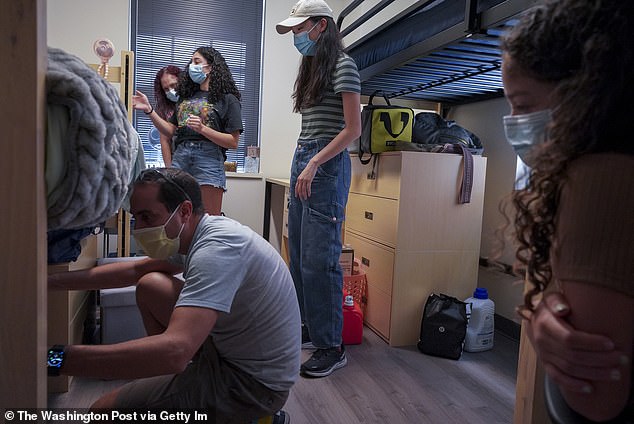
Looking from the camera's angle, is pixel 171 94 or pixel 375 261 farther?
pixel 171 94

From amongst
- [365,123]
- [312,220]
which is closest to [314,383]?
[312,220]

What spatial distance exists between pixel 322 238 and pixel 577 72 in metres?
1.36

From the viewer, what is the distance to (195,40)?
357cm

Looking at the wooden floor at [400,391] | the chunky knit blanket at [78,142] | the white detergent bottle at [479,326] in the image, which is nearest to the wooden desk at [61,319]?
the wooden floor at [400,391]

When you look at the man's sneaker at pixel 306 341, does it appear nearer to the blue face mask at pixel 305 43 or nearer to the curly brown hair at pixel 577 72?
the blue face mask at pixel 305 43

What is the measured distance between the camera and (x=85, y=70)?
0.64m

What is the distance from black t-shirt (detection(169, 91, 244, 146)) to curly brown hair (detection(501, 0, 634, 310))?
1.74 metres

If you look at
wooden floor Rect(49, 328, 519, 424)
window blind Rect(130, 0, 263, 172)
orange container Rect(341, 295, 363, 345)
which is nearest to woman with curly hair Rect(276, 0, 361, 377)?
wooden floor Rect(49, 328, 519, 424)

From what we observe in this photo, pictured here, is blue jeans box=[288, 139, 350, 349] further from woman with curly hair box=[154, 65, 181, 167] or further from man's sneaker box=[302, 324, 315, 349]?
woman with curly hair box=[154, 65, 181, 167]

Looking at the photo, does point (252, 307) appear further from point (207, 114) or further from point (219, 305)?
point (207, 114)

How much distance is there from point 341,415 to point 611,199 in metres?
1.30

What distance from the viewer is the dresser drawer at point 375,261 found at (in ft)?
7.64

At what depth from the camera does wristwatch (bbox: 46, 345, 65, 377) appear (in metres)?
0.79

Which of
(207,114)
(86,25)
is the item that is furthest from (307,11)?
(86,25)
